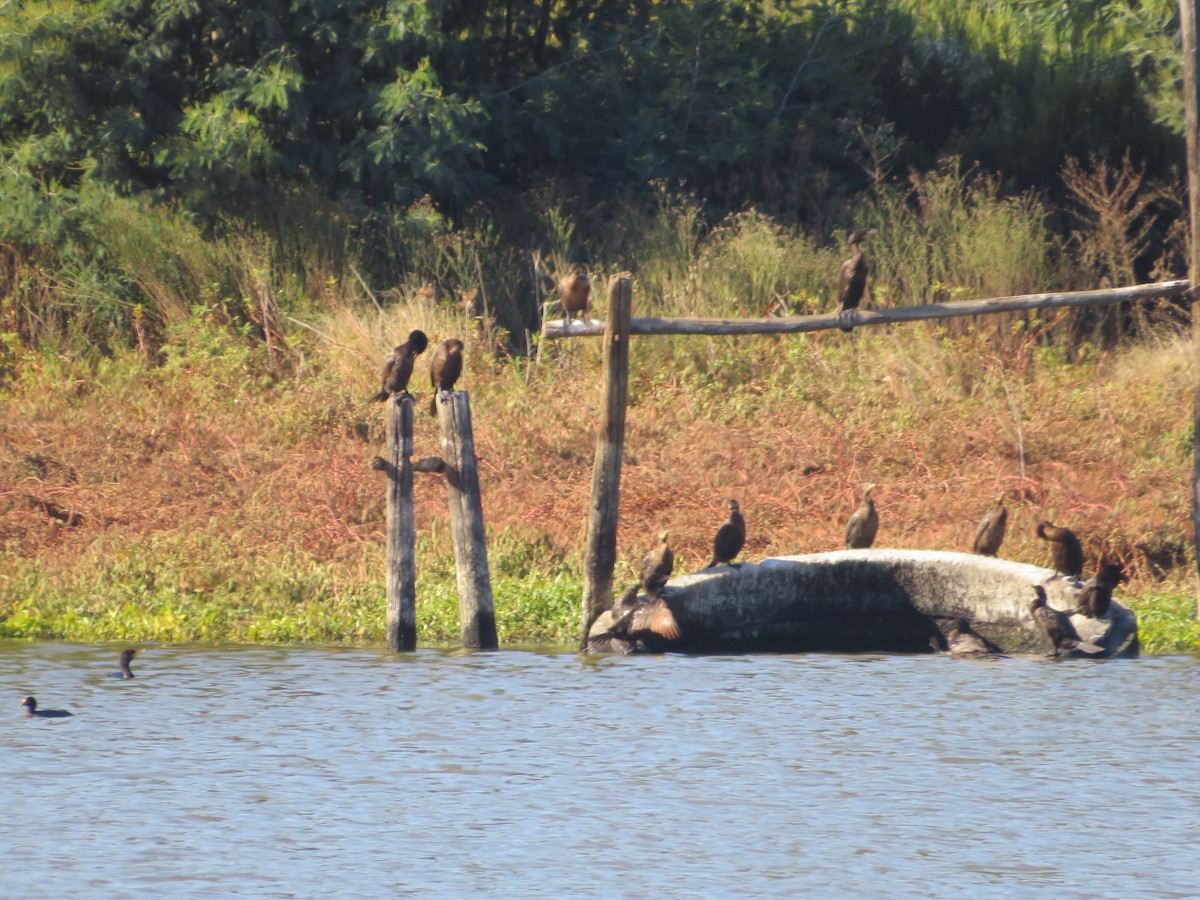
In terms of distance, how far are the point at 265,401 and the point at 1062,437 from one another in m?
7.35

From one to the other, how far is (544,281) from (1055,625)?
947 centimetres

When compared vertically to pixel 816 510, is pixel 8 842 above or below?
below

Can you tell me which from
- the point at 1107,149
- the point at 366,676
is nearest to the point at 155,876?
the point at 366,676

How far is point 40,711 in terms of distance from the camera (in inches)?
405

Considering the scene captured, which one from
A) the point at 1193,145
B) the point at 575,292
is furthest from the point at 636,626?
the point at 1193,145

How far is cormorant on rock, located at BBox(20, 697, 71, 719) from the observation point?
33.0ft

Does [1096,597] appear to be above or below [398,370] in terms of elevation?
below

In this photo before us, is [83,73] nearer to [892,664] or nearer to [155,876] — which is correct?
[892,664]

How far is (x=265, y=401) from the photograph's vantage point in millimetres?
17609

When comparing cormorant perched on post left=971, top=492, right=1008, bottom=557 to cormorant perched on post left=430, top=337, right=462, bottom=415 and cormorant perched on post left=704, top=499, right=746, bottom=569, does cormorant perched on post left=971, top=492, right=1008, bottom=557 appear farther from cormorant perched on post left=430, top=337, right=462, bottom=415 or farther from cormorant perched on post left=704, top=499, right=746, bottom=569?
cormorant perched on post left=430, top=337, right=462, bottom=415

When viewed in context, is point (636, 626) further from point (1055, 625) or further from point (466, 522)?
point (1055, 625)

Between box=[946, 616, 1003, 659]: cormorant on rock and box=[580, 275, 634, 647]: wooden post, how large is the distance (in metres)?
2.22

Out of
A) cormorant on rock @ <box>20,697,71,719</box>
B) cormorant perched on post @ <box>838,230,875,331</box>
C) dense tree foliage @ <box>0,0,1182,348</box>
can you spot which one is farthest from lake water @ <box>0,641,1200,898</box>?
dense tree foliage @ <box>0,0,1182,348</box>

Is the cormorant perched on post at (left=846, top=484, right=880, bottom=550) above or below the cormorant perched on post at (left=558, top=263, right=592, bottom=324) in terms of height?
below
